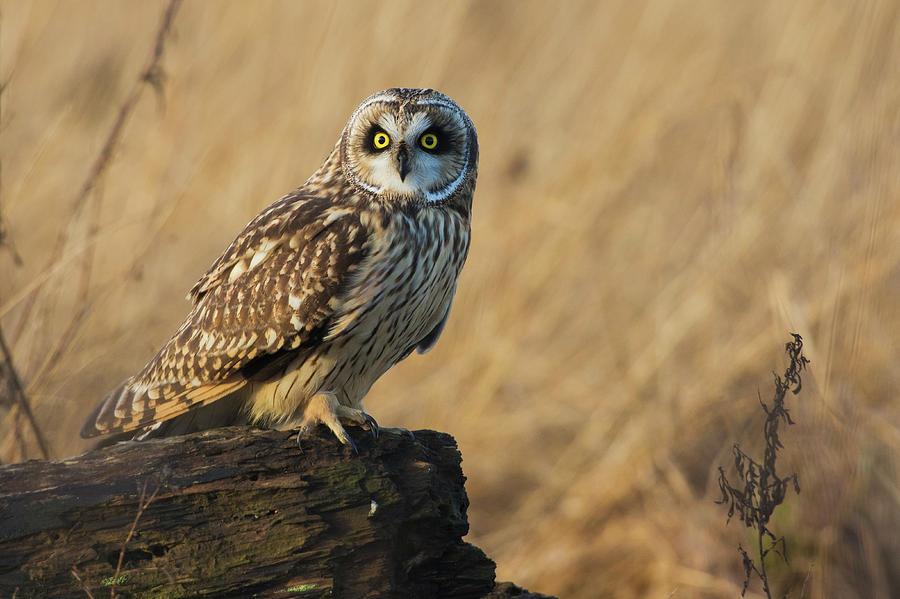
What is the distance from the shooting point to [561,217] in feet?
14.1

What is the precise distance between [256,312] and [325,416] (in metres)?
0.36

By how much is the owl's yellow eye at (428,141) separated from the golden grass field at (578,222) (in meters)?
1.39

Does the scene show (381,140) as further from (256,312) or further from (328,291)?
(256,312)

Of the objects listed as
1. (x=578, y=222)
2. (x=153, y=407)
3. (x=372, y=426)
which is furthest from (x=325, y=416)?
(x=578, y=222)

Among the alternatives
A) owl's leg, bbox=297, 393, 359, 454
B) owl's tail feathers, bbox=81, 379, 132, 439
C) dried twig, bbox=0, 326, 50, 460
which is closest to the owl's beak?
owl's leg, bbox=297, 393, 359, 454

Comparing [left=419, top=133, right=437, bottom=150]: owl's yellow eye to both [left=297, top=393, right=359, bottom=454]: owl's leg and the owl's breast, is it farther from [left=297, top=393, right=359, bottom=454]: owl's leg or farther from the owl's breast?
[left=297, top=393, right=359, bottom=454]: owl's leg

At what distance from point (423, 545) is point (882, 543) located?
227 cm

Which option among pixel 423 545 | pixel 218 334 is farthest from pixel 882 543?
pixel 218 334

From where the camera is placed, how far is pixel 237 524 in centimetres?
210

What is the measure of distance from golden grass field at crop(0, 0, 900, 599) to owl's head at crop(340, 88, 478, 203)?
4.09ft

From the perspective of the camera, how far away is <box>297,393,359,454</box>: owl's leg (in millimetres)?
2330

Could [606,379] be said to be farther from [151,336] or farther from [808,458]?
[151,336]

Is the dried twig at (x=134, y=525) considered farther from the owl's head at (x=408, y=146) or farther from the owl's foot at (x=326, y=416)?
the owl's head at (x=408, y=146)

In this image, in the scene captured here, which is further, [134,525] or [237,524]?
[237,524]
